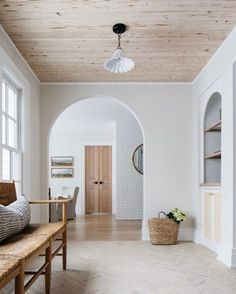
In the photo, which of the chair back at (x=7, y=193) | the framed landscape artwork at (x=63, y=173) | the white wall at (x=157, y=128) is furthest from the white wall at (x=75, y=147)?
the chair back at (x=7, y=193)

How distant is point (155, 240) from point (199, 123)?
1735 millimetres

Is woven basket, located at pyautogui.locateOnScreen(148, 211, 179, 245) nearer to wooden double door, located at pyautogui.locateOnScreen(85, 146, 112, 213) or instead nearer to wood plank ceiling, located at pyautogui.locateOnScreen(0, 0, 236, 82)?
wood plank ceiling, located at pyautogui.locateOnScreen(0, 0, 236, 82)

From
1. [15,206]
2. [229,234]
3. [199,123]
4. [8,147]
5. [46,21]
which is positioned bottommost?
[229,234]

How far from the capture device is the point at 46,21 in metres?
3.40

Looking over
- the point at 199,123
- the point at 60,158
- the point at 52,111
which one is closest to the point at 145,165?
the point at 199,123

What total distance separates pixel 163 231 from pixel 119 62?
250cm

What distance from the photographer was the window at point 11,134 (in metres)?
4.06

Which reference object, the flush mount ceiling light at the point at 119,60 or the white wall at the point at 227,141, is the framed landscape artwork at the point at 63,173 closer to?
the white wall at the point at 227,141

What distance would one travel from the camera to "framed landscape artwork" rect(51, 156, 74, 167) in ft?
35.1

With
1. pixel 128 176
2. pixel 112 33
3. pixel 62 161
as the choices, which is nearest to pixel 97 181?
pixel 62 161

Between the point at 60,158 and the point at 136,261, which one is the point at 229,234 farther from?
the point at 60,158

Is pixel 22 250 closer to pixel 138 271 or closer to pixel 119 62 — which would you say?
pixel 138 271

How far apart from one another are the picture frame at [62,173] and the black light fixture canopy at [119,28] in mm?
7497

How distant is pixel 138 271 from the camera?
351 cm
